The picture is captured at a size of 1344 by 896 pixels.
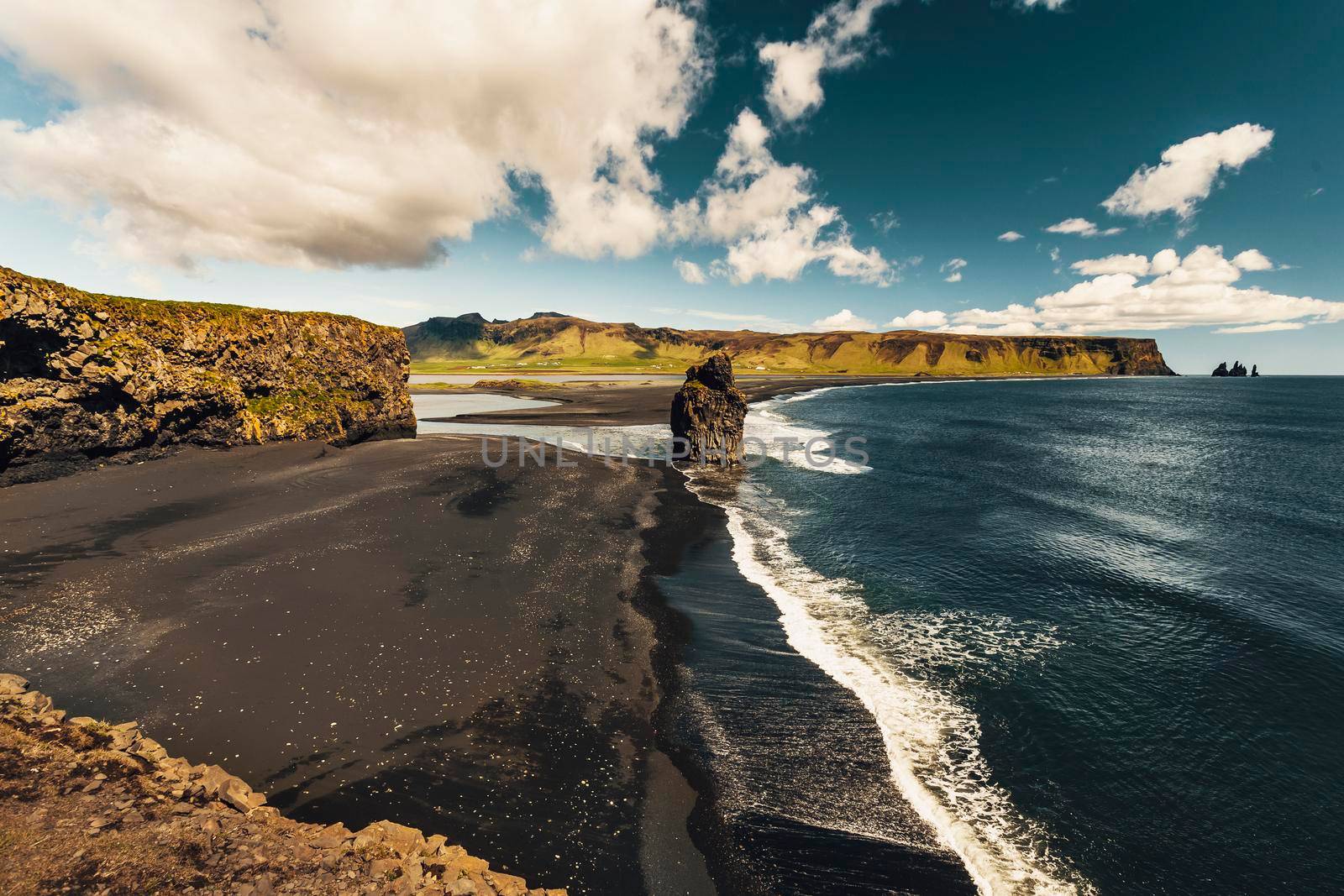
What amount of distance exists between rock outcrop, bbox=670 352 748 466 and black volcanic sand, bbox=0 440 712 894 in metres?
22.4

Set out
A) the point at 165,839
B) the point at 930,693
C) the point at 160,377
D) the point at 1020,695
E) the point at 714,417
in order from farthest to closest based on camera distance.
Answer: the point at 714,417 < the point at 160,377 < the point at 930,693 < the point at 1020,695 < the point at 165,839

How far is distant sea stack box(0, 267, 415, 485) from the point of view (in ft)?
84.5

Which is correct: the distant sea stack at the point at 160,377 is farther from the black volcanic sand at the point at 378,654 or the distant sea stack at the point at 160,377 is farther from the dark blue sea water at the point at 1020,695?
the dark blue sea water at the point at 1020,695

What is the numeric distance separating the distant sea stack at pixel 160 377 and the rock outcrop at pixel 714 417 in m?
31.9

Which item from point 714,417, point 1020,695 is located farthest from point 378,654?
point 714,417

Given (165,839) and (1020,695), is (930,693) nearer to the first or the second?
(1020,695)

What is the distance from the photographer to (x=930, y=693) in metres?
15.0

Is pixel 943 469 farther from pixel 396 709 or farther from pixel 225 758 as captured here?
pixel 225 758

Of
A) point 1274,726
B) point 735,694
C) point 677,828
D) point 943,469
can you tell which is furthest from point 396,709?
point 943,469

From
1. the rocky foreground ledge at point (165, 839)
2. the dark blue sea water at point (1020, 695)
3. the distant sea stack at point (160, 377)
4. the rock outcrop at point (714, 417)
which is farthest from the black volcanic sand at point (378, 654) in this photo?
the rock outcrop at point (714, 417)

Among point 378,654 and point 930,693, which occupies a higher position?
point 378,654

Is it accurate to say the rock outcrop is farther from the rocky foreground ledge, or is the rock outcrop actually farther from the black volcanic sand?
the rocky foreground ledge

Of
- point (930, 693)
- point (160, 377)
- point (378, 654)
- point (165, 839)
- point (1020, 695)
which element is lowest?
point (930, 693)

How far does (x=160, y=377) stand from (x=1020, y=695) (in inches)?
1938
